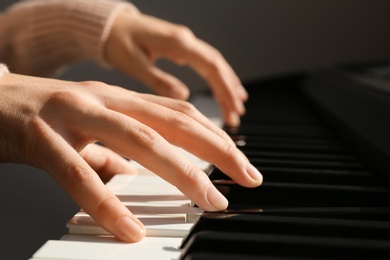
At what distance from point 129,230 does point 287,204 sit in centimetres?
18

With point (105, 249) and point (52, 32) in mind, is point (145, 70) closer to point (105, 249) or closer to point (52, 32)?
point (52, 32)

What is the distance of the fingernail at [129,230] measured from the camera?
1.49 ft

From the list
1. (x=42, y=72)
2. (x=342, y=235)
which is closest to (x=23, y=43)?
(x=42, y=72)

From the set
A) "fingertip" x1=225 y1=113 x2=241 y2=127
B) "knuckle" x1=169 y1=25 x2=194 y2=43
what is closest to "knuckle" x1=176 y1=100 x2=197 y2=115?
"fingertip" x1=225 y1=113 x2=241 y2=127

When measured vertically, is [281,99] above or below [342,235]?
below

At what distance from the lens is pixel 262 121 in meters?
1.13

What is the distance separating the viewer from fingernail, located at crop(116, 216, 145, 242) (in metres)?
0.45

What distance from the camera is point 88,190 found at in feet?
1.61

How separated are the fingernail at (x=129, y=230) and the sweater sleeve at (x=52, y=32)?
825mm

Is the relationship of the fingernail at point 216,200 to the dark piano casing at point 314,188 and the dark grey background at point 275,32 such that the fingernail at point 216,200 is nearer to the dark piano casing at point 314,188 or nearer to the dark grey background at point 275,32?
the dark piano casing at point 314,188

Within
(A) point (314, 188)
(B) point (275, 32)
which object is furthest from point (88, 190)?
(B) point (275, 32)

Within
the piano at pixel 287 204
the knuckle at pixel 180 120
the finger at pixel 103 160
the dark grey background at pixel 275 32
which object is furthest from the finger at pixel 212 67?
the dark grey background at pixel 275 32

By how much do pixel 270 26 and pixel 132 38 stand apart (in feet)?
3.51

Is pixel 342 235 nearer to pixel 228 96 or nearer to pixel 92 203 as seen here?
pixel 92 203
